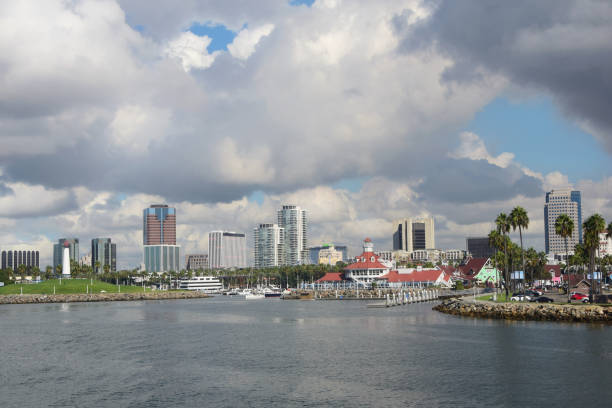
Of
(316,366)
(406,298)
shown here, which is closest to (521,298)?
(406,298)

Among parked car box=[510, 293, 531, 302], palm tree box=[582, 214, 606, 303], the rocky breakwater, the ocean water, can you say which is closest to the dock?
parked car box=[510, 293, 531, 302]

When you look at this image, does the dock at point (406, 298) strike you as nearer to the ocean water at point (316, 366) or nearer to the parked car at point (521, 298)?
the parked car at point (521, 298)

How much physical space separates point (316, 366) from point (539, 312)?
154 feet

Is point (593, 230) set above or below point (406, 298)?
above

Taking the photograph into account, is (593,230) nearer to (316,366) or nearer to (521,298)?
(521,298)

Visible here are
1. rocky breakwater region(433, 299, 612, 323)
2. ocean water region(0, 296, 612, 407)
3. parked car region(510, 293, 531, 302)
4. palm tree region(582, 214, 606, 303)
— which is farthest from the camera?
parked car region(510, 293, 531, 302)

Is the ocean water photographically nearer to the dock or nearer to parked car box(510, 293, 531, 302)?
parked car box(510, 293, 531, 302)

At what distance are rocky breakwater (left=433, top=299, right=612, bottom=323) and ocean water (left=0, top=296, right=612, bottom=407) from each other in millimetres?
4335

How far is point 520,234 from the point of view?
4719 inches

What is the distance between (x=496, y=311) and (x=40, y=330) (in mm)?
74620

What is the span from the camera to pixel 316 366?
2264 inches

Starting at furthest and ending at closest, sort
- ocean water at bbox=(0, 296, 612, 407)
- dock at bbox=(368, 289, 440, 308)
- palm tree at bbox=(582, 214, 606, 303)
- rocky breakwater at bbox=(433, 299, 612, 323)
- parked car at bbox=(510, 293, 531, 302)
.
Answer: dock at bbox=(368, 289, 440, 308) → parked car at bbox=(510, 293, 531, 302) → palm tree at bbox=(582, 214, 606, 303) → rocky breakwater at bbox=(433, 299, 612, 323) → ocean water at bbox=(0, 296, 612, 407)

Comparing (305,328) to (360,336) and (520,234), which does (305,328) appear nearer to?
(360,336)

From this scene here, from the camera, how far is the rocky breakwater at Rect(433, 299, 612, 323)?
81431mm
